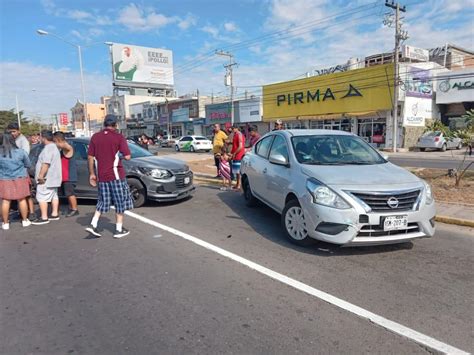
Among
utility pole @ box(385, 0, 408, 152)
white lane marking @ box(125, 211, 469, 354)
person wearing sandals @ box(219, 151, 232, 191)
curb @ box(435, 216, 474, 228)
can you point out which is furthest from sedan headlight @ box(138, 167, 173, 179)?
utility pole @ box(385, 0, 408, 152)

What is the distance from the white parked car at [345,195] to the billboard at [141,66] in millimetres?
61568

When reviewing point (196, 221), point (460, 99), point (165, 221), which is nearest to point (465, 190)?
point (196, 221)

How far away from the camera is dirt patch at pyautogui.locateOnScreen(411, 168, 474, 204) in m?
7.23

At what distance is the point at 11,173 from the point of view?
588 centimetres

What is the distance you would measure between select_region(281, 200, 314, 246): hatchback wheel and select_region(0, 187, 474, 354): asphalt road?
0.16 m

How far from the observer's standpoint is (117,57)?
197 feet

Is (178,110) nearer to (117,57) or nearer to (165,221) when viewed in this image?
(117,57)

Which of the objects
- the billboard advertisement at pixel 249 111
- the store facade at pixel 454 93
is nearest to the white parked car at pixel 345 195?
the store facade at pixel 454 93

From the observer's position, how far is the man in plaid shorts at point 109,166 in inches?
202

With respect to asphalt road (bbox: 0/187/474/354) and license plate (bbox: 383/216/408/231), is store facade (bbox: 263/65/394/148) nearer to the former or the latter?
asphalt road (bbox: 0/187/474/354)

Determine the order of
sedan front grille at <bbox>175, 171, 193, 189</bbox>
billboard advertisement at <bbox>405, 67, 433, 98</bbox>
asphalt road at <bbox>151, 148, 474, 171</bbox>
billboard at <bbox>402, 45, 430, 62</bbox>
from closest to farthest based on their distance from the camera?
sedan front grille at <bbox>175, 171, 193, 189</bbox>, asphalt road at <bbox>151, 148, 474, 171</bbox>, billboard advertisement at <bbox>405, 67, 433, 98</bbox>, billboard at <bbox>402, 45, 430, 62</bbox>

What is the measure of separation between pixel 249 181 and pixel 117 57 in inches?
2393

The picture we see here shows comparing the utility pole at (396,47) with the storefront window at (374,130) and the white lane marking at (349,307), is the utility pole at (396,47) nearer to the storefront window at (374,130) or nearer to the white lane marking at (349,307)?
the storefront window at (374,130)

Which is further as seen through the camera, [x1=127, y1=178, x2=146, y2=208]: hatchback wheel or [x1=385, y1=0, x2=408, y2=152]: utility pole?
[x1=385, y1=0, x2=408, y2=152]: utility pole
